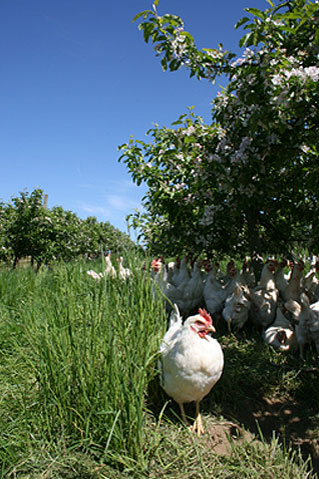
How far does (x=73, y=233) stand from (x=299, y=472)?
15.2 m

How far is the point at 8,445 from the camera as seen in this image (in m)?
2.09

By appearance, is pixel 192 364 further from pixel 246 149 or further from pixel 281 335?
pixel 246 149

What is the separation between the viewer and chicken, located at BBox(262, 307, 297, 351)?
12.0 feet

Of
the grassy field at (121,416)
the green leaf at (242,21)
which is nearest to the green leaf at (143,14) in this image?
the green leaf at (242,21)

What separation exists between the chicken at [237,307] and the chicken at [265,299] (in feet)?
0.34

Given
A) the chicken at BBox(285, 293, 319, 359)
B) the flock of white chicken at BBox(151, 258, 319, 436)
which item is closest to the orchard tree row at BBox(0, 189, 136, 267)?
the flock of white chicken at BBox(151, 258, 319, 436)

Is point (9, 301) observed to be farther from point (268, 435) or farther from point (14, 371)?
point (268, 435)

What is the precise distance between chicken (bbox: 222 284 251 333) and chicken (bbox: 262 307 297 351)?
35 cm

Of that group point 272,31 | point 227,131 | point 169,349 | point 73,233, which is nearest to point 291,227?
point 227,131

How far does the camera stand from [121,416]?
7.06 feet

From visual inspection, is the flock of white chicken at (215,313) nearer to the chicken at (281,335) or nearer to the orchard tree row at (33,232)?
the chicken at (281,335)

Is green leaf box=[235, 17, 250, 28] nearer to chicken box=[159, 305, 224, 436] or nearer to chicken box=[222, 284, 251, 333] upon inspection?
chicken box=[159, 305, 224, 436]

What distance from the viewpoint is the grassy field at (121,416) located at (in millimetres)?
2059

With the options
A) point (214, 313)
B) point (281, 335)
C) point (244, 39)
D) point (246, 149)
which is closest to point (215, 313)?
point (214, 313)
